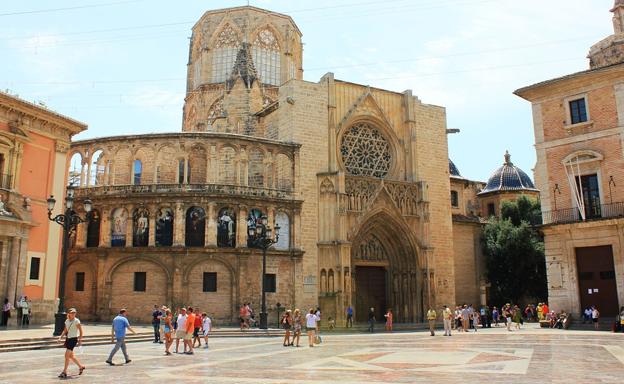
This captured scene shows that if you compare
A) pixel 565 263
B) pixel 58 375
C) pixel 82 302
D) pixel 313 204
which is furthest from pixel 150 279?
pixel 565 263

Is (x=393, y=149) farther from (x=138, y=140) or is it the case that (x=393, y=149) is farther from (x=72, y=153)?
(x=72, y=153)

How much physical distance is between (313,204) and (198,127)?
14776 mm

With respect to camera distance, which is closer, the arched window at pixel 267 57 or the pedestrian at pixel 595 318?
the pedestrian at pixel 595 318

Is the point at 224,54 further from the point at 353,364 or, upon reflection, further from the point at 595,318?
the point at 353,364

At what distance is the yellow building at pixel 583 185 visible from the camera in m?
25.8

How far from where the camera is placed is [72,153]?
102 feet

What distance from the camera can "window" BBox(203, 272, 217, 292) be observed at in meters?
28.0

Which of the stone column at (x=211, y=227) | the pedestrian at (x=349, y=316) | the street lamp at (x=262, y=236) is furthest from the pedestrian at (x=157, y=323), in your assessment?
the pedestrian at (x=349, y=316)

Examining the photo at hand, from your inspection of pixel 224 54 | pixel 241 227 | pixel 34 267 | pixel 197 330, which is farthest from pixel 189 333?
pixel 224 54

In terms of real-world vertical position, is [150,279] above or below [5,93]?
below

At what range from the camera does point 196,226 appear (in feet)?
93.5

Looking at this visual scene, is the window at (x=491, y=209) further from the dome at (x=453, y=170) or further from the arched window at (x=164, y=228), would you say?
the arched window at (x=164, y=228)

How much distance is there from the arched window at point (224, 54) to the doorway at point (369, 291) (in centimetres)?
1929

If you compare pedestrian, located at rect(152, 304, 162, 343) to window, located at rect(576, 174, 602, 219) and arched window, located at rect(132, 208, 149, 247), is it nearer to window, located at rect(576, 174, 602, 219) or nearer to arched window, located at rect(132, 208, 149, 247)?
arched window, located at rect(132, 208, 149, 247)
